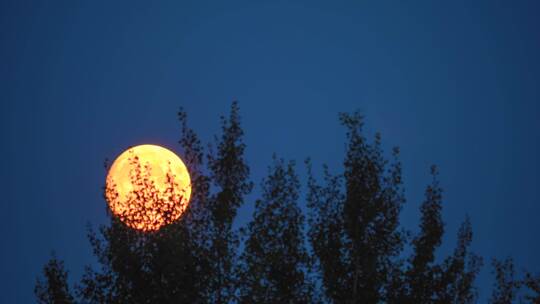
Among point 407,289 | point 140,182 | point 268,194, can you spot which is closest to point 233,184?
point 268,194

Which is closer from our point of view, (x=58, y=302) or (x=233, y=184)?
(x=58, y=302)

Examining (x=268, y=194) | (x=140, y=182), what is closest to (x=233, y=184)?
(x=268, y=194)

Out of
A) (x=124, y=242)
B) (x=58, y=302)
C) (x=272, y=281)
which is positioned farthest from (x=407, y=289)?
(x=58, y=302)

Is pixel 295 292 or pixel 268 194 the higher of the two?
pixel 268 194

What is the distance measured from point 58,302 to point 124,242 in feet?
9.40

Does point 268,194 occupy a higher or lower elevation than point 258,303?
higher

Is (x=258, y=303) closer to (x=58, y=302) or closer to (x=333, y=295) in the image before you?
(x=333, y=295)

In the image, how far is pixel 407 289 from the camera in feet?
101

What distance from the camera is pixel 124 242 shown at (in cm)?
3061

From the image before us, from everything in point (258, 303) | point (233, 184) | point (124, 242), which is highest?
point (233, 184)

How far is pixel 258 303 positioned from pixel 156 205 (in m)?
4.61

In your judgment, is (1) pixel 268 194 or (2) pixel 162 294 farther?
(1) pixel 268 194

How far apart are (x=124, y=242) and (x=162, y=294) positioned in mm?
2281

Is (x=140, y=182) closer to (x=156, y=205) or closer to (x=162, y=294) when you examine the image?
(x=156, y=205)
